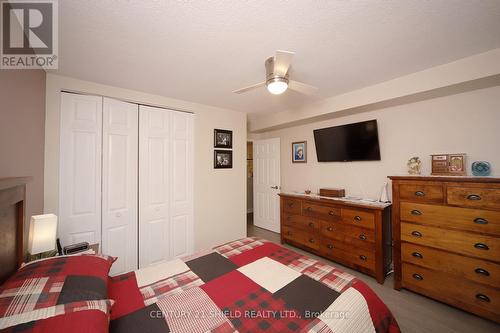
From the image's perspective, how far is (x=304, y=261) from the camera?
160cm

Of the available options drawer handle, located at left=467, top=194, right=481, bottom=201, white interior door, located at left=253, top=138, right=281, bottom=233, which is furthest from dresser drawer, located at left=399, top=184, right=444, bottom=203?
white interior door, located at left=253, top=138, right=281, bottom=233

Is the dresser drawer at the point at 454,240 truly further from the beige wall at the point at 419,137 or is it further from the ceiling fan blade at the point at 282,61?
the ceiling fan blade at the point at 282,61

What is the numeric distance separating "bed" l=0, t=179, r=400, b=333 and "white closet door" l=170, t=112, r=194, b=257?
144 centimetres

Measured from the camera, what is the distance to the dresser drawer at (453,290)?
1.69 m

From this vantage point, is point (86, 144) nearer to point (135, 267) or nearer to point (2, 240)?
point (2, 240)

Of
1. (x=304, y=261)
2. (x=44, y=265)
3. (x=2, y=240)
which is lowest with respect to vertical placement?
(x=304, y=261)

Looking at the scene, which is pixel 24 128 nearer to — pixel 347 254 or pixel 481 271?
pixel 347 254

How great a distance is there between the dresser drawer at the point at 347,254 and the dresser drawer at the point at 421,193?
81cm

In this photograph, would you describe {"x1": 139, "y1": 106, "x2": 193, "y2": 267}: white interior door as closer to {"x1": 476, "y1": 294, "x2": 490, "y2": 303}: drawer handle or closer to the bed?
the bed

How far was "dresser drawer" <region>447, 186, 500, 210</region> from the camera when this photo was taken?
1.68 metres

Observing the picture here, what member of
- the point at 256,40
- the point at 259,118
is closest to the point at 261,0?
the point at 256,40

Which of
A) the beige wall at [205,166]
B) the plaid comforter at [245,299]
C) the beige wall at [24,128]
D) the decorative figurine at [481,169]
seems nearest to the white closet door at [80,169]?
the beige wall at [205,166]

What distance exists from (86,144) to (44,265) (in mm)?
1613
